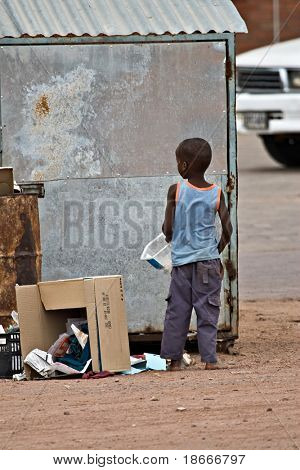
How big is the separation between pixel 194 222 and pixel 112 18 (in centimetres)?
164

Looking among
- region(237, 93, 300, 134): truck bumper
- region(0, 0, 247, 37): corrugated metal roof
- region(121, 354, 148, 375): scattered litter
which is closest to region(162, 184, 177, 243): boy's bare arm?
region(121, 354, 148, 375): scattered litter

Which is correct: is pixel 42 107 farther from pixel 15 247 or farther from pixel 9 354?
pixel 9 354

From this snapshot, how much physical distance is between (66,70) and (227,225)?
1570 mm

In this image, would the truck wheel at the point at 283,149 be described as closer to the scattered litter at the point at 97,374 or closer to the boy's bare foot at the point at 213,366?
the boy's bare foot at the point at 213,366

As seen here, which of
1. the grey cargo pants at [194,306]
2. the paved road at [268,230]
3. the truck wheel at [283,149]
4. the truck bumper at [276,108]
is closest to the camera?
the grey cargo pants at [194,306]

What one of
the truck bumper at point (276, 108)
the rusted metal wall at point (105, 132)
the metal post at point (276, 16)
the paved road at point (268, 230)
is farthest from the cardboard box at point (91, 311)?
the metal post at point (276, 16)

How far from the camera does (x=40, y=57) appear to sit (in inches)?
337

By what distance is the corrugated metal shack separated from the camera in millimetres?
8570

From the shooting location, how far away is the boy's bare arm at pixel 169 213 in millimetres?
7922

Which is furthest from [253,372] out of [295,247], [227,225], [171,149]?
[295,247]

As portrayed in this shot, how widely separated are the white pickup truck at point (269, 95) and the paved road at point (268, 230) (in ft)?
2.72

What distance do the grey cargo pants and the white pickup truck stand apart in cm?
1071

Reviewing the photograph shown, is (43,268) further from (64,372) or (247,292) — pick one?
(247,292)

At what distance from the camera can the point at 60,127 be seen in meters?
8.62
